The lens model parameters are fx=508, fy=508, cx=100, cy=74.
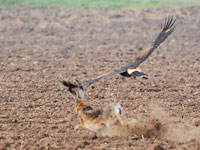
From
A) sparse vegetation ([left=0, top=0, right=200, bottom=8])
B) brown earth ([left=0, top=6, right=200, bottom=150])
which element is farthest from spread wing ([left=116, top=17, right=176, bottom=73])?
sparse vegetation ([left=0, top=0, right=200, bottom=8])

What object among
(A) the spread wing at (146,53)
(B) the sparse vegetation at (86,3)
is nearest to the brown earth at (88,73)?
(A) the spread wing at (146,53)

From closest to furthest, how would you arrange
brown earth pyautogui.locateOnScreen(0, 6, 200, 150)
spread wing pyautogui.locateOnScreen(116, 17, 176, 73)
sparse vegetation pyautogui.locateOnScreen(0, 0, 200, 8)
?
brown earth pyautogui.locateOnScreen(0, 6, 200, 150) < spread wing pyautogui.locateOnScreen(116, 17, 176, 73) < sparse vegetation pyautogui.locateOnScreen(0, 0, 200, 8)

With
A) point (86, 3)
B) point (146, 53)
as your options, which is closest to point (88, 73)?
point (146, 53)

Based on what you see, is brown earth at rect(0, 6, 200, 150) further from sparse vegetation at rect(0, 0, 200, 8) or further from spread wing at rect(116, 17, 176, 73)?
sparse vegetation at rect(0, 0, 200, 8)

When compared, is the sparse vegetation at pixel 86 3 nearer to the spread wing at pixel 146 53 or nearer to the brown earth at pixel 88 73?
the brown earth at pixel 88 73

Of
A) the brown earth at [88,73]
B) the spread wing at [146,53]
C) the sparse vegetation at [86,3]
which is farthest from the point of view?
the sparse vegetation at [86,3]

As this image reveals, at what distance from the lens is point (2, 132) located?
24.6ft

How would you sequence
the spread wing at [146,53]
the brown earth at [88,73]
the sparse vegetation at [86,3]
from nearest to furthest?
the brown earth at [88,73] → the spread wing at [146,53] → the sparse vegetation at [86,3]

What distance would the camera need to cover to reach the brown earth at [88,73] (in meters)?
7.33

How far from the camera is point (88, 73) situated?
12602mm

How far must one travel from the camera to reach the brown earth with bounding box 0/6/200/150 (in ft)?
24.1

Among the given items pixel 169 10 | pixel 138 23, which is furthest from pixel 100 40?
pixel 169 10

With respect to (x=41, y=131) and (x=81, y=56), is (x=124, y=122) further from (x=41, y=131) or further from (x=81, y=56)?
(x=81, y=56)

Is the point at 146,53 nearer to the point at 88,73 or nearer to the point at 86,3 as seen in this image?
the point at 88,73
